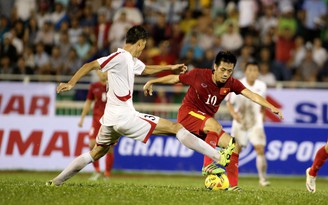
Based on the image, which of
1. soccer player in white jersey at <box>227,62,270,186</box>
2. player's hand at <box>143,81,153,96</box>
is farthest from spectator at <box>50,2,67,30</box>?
player's hand at <box>143,81,153,96</box>

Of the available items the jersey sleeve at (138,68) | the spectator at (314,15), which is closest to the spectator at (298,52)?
the spectator at (314,15)

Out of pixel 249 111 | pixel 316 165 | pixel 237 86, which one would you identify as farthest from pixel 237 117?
pixel 237 86

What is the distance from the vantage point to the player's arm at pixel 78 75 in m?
11.0

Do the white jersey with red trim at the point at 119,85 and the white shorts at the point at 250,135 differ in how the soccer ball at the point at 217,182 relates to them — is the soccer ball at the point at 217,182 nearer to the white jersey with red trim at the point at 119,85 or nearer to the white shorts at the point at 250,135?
the white jersey with red trim at the point at 119,85

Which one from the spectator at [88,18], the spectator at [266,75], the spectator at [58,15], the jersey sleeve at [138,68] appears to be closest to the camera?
the jersey sleeve at [138,68]

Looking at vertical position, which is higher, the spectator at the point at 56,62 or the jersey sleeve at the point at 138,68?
the jersey sleeve at the point at 138,68

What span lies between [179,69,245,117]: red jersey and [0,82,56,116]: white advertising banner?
836cm

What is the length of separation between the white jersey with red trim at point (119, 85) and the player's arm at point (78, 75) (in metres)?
0.27

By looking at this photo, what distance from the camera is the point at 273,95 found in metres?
21.5

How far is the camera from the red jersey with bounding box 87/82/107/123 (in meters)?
17.8

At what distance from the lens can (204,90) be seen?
1324 centimetres

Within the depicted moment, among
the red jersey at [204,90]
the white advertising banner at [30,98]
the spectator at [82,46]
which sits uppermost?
the red jersey at [204,90]

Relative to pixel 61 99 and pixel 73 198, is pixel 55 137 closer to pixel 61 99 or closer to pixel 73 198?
pixel 61 99

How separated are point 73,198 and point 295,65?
45.3ft
